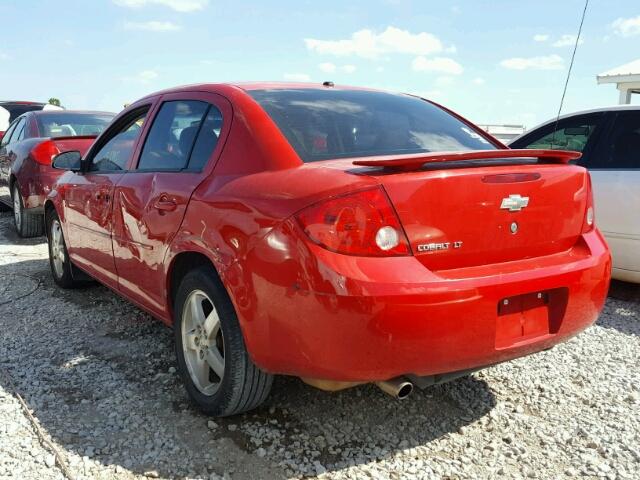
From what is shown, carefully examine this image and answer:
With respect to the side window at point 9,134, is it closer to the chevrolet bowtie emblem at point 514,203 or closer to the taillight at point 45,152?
the taillight at point 45,152

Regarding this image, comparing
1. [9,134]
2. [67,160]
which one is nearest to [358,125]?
[67,160]

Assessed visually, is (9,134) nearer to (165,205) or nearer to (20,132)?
(20,132)

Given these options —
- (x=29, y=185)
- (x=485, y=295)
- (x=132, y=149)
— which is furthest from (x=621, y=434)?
(x=29, y=185)

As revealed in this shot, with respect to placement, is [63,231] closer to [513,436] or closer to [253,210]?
[253,210]

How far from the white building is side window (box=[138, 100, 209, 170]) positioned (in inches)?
620

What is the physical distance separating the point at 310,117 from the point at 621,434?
6.86ft

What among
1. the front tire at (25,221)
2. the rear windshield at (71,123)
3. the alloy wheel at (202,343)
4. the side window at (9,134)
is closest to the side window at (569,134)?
the alloy wheel at (202,343)

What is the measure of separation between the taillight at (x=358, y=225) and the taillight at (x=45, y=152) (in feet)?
18.5

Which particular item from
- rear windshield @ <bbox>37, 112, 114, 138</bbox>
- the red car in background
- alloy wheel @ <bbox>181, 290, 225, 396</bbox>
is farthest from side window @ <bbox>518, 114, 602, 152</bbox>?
rear windshield @ <bbox>37, 112, 114, 138</bbox>

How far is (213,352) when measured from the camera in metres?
2.90

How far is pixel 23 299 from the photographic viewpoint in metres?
4.93

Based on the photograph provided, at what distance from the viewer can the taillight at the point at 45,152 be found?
273 inches

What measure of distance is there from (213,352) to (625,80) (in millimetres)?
16639

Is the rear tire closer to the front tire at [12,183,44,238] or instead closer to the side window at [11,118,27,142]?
the front tire at [12,183,44,238]
